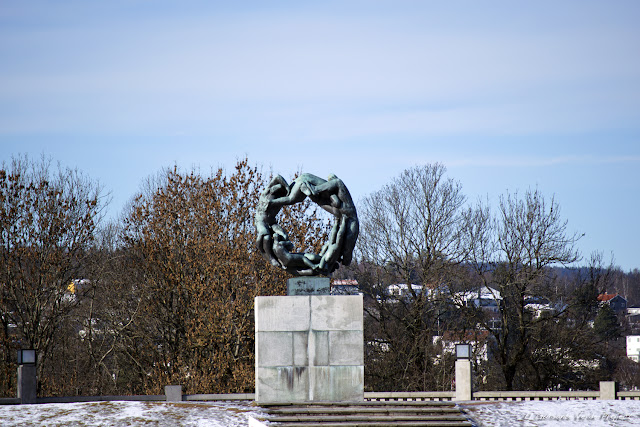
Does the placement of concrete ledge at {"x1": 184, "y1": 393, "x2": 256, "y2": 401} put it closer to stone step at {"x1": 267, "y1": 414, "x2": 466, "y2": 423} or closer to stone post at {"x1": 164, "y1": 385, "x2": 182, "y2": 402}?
stone post at {"x1": 164, "y1": 385, "x2": 182, "y2": 402}

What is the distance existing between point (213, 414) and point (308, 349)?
Answer: 3.43 metres

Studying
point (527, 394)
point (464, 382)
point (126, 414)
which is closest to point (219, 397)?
point (126, 414)

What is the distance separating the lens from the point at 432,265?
1459 inches

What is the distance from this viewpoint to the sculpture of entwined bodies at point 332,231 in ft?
57.1

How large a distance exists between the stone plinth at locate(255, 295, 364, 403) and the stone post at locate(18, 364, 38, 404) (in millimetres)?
8482

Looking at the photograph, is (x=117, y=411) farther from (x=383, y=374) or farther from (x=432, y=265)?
(x=432, y=265)

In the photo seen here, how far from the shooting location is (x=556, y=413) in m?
18.8

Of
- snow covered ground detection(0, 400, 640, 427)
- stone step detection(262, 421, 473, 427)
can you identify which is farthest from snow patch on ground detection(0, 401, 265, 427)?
stone step detection(262, 421, 473, 427)

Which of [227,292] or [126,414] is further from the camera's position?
[227,292]

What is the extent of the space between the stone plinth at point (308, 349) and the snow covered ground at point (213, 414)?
5.92ft

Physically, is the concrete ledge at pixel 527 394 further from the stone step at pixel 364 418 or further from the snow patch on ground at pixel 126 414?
the snow patch on ground at pixel 126 414

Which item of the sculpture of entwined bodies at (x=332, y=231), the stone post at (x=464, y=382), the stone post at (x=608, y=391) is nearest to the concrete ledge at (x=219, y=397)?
the stone post at (x=464, y=382)

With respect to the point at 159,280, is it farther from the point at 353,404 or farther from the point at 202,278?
the point at 353,404

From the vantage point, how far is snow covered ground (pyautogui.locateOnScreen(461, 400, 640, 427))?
18188 millimetres
